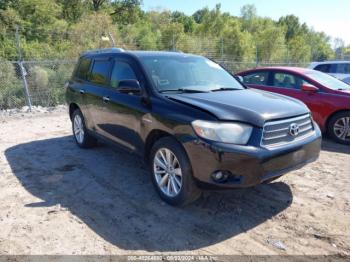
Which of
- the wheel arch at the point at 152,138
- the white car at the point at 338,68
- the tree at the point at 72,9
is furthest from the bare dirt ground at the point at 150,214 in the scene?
the tree at the point at 72,9

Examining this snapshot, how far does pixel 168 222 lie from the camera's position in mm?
3670

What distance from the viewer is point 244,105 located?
12.5 feet

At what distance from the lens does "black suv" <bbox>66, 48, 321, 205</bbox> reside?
3.45 meters

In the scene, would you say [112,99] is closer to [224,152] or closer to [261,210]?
[224,152]

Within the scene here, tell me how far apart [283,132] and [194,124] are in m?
0.99

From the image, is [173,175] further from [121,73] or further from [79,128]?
[79,128]

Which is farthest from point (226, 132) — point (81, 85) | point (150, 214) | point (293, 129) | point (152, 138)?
point (81, 85)

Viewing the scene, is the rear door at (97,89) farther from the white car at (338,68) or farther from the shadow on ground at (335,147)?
the white car at (338,68)

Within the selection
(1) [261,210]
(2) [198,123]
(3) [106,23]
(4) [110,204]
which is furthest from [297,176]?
(3) [106,23]

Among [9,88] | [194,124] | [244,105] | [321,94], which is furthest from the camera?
[9,88]

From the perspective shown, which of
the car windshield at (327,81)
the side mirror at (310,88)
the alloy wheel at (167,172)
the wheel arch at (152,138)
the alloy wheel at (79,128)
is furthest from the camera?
the car windshield at (327,81)

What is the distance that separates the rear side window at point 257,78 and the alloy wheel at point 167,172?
4627 mm

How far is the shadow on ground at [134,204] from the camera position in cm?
343

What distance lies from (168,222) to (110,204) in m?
0.86
